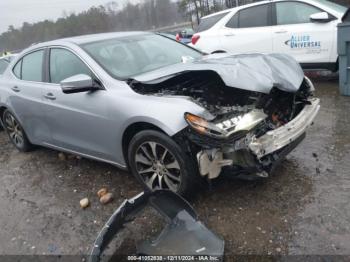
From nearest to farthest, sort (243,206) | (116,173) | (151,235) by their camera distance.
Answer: (151,235) < (243,206) < (116,173)

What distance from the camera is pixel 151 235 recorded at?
326cm

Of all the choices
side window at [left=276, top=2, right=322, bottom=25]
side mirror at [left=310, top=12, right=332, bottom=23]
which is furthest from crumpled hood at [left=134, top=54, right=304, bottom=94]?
side window at [left=276, top=2, right=322, bottom=25]

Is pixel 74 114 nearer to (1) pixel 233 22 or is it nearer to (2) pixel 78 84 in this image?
(2) pixel 78 84

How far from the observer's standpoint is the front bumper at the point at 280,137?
10.3ft

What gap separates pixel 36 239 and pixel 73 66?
1.88m

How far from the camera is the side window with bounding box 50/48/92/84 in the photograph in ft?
13.8

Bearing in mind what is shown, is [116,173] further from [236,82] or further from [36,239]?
A: [236,82]

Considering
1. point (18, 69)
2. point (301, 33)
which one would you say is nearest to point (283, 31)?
point (301, 33)

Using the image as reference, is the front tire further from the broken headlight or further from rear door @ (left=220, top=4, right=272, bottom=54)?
rear door @ (left=220, top=4, right=272, bottom=54)

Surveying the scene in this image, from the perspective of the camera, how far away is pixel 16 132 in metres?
5.77

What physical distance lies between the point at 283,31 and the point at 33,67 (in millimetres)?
5097

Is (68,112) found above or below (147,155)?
above

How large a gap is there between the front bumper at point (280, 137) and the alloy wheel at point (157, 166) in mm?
713

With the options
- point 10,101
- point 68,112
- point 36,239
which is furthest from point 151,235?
point 10,101
